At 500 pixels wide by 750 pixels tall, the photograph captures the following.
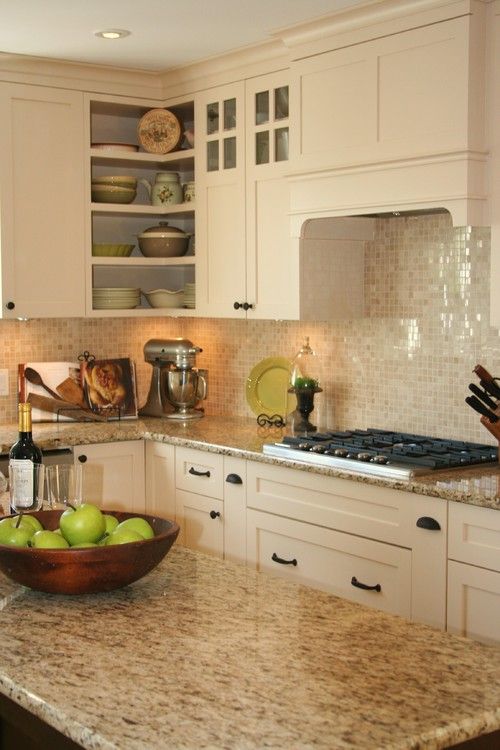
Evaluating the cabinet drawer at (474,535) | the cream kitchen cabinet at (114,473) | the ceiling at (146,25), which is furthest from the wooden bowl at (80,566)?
the cream kitchen cabinet at (114,473)

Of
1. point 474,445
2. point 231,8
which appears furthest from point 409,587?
point 231,8

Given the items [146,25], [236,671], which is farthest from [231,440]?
[236,671]

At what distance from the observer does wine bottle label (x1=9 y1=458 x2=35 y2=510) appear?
244 centimetres

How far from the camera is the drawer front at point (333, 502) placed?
3402 millimetres

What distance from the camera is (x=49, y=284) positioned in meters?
4.70

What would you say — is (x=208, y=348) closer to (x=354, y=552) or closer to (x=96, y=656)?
(x=354, y=552)

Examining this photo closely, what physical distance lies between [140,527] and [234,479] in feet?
6.35

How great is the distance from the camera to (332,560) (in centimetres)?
368

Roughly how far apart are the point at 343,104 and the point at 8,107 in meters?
1.50

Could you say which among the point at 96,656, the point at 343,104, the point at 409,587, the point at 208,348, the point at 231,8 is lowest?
the point at 409,587

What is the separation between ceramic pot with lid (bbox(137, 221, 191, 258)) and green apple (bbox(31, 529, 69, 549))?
3063 millimetres

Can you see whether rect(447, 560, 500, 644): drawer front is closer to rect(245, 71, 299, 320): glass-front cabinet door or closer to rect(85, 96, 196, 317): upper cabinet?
rect(245, 71, 299, 320): glass-front cabinet door

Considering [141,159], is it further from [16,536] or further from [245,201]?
[16,536]

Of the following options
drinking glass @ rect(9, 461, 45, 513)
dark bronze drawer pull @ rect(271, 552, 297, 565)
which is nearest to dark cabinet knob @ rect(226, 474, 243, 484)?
dark bronze drawer pull @ rect(271, 552, 297, 565)
